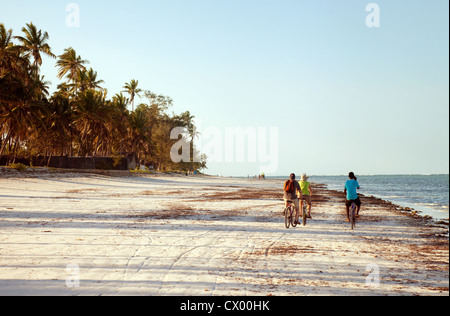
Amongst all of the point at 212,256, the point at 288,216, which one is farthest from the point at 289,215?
the point at 212,256

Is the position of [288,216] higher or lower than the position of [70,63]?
lower

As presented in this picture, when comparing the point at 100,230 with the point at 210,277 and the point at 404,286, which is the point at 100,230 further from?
the point at 404,286

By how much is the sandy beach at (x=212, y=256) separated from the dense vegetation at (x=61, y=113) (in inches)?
1176

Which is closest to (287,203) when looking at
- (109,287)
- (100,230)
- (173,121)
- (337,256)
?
(337,256)

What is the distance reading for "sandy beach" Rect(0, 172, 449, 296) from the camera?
6.27 meters

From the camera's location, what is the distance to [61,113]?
51719 millimetres

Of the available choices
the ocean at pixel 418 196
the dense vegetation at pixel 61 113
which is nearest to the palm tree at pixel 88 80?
the dense vegetation at pixel 61 113

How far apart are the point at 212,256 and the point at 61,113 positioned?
49907 mm

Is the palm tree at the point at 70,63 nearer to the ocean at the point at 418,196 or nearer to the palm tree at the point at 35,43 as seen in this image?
the palm tree at the point at 35,43

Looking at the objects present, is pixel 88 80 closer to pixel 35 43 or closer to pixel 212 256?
pixel 35 43

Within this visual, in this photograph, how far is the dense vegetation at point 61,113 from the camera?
4022 centimetres

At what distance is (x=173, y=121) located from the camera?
9475cm

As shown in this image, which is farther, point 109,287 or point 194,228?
point 194,228

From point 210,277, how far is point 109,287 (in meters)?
1.87
